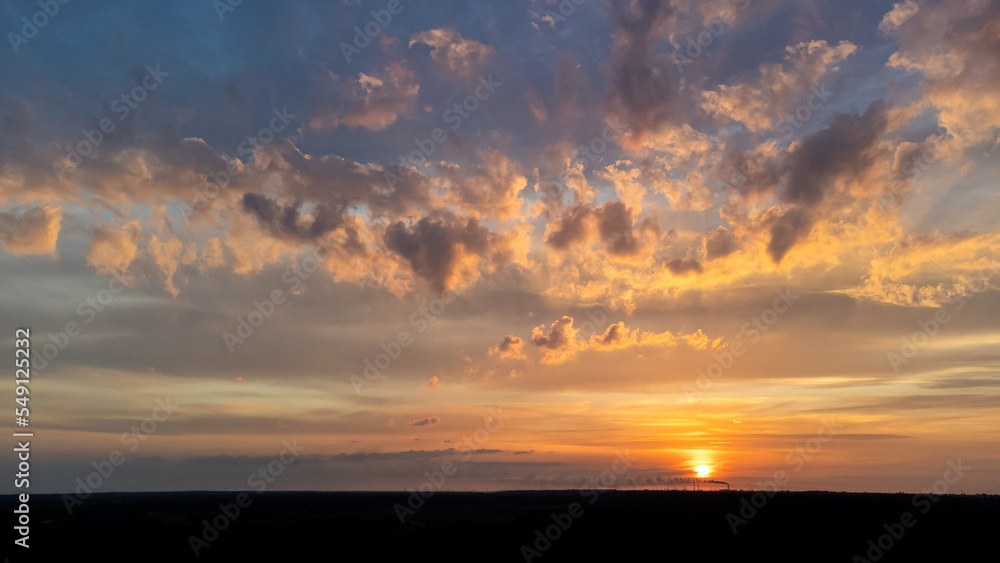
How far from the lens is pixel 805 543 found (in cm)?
11044

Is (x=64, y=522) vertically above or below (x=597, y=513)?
above

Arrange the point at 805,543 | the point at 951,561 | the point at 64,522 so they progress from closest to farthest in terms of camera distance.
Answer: the point at 951,561, the point at 805,543, the point at 64,522

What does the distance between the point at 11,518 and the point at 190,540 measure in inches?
Result: 4653

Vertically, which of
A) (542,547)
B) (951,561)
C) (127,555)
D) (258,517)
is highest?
(258,517)

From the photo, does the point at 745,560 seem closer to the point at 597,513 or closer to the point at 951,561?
the point at 951,561

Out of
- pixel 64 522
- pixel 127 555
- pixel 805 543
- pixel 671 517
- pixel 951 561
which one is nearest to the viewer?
pixel 951 561

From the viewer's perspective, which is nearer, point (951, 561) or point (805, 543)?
point (951, 561)

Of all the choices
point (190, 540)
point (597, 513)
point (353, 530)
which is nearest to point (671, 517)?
point (597, 513)

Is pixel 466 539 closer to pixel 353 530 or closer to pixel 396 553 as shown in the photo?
pixel 396 553

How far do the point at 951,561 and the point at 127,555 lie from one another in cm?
12798

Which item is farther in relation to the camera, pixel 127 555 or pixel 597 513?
pixel 597 513

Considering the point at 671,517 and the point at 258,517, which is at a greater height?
the point at 258,517

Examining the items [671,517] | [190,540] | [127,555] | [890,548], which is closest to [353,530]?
[190,540]

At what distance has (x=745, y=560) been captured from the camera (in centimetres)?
9469
